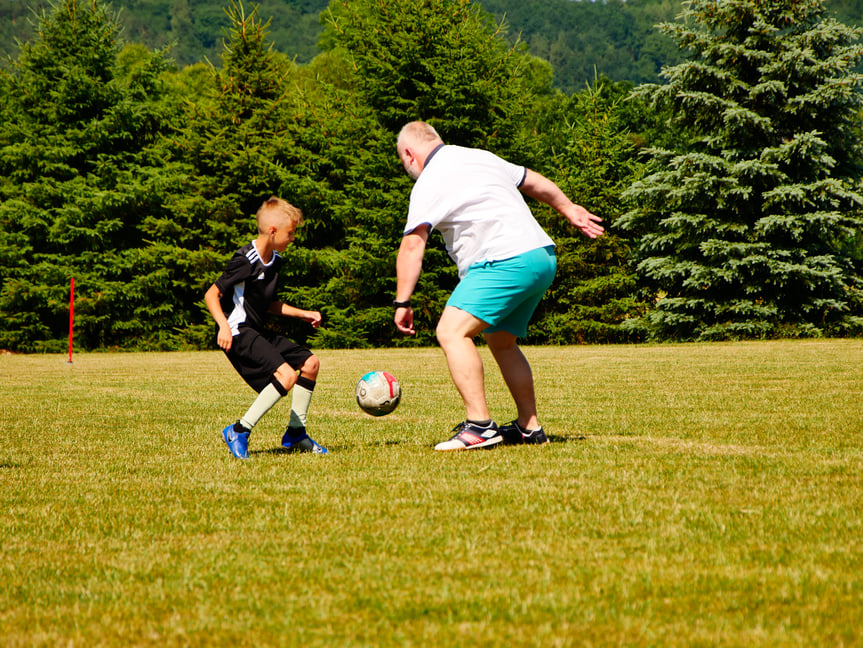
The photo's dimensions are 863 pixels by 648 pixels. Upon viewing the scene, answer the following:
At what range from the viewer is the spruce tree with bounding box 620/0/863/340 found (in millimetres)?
24875

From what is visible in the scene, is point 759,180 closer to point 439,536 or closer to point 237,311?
point 237,311

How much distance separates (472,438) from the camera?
6.00 metres

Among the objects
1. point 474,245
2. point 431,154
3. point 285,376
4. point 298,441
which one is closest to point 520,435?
point 474,245

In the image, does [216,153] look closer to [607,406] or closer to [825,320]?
[825,320]

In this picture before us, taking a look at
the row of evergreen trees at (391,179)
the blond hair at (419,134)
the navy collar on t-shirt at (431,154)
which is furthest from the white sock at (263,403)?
the row of evergreen trees at (391,179)

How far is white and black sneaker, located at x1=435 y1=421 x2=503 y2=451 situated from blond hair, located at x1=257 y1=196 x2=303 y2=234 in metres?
1.86

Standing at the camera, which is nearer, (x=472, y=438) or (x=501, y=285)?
(x=501, y=285)

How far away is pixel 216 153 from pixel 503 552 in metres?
26.1

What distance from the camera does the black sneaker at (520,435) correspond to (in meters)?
Answer: 6.25

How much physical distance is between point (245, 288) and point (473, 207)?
1703 millimetres

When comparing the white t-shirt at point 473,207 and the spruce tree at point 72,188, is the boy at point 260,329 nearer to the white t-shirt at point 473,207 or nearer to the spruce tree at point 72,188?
the white t-shirt at point 473,207

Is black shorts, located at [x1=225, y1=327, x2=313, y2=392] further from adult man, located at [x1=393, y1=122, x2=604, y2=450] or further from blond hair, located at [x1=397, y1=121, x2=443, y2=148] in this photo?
blond hair, located at [x1=397, y1=121, x2=443, y2=148]

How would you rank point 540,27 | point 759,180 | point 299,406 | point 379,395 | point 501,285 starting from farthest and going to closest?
point 540,27
point 759,180
point 379,395
point 299,406
point 501,285

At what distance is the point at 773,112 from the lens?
26.2m
